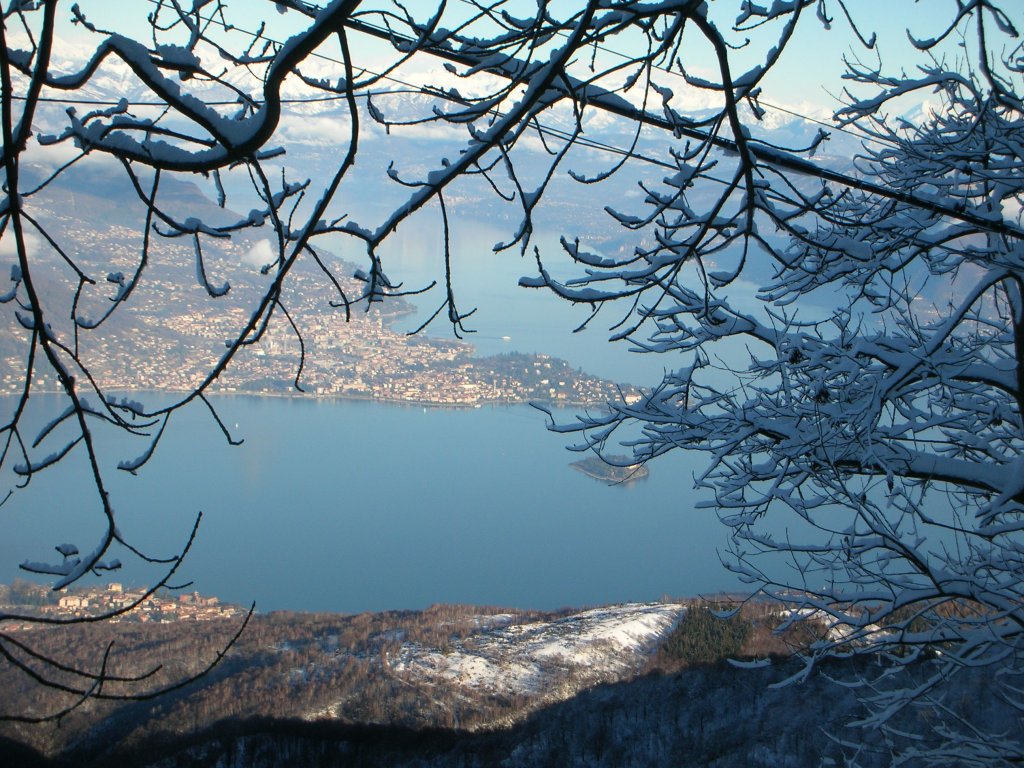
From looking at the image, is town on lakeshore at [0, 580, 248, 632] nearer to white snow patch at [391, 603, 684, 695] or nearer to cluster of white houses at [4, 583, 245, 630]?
cluster of white houses at [4, 583, 245, 630]

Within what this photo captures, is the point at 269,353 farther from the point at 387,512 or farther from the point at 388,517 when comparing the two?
the point at 388,517

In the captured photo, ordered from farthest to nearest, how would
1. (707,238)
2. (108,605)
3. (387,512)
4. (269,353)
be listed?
(269,353)
(387,512)
(108,605)
(707,238)

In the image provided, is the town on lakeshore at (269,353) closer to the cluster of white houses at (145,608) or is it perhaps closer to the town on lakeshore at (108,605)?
the town on lakeshore at (108,605)

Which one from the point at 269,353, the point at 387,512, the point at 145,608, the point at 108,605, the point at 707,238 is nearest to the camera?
the point at 707,238

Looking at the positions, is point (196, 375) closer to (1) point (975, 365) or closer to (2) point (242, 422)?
(2) point (242, 422)

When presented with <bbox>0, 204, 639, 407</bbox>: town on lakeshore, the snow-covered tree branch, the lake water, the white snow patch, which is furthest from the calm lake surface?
the snow-covered tree branch

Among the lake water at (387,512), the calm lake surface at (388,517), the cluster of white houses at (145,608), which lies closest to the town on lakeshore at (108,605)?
the cluster of white houses at (145,608)

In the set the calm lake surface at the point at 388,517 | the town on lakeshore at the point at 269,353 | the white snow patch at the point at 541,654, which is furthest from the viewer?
the town on lakeshore at the point at 269,353

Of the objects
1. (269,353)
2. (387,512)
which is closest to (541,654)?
(387,512)

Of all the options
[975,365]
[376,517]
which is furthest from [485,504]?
[975,365]
